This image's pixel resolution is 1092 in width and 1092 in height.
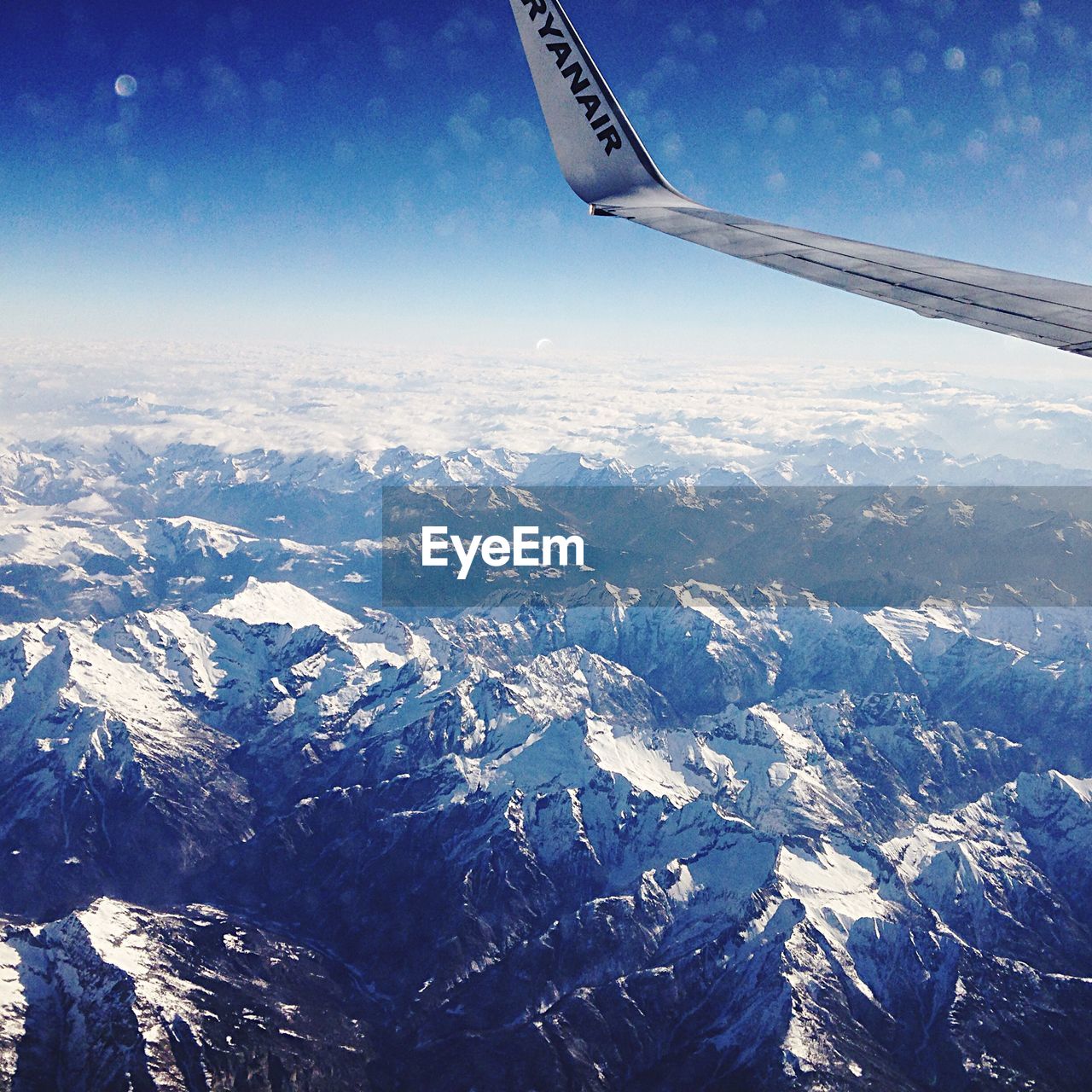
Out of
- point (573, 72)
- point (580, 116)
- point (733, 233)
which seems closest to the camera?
point (573, 72)

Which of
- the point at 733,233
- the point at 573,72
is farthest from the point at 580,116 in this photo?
the point at 733,233

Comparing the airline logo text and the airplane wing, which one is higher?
the airline logo text

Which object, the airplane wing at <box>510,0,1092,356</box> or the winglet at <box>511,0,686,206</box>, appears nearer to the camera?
the airplane wing at <box>510,0,1092,356</box>

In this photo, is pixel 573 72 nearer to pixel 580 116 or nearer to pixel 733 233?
pixel 580 116

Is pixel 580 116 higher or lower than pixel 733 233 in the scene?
higher

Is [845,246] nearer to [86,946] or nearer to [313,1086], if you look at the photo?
[313,1086]
